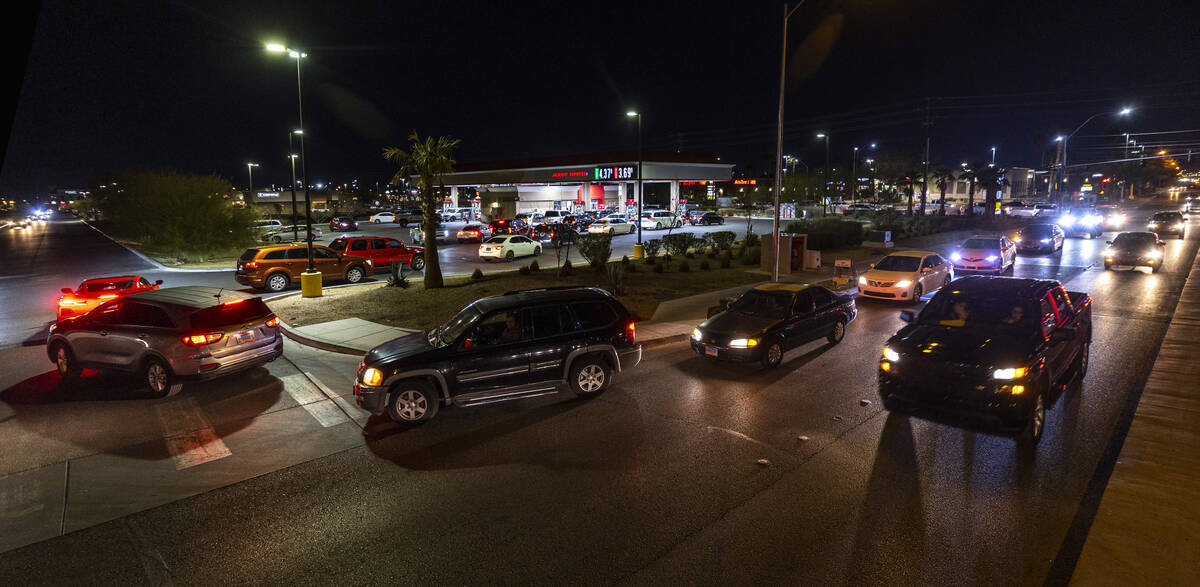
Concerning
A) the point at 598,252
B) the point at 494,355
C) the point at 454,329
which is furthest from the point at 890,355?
the point at 598,252

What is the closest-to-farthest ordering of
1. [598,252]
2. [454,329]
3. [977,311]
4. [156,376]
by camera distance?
[977,311]
[454,329]
[156,376]
[598,252]

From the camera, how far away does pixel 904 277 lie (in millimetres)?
18219

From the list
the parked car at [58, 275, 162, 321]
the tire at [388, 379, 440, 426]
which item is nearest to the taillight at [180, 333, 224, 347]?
the tire at [388, 379, 440, 426]

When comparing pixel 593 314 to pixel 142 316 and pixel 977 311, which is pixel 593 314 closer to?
pixel 977 311

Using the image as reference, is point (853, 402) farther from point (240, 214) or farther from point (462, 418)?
point (240, 214)

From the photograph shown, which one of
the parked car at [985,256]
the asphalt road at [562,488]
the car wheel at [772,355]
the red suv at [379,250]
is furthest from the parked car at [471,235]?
the car wheel at [772,355]

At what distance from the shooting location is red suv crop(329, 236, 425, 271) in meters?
25.3

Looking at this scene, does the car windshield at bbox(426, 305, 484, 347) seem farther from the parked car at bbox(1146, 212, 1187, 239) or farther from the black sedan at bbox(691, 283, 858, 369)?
the parked car at bbox(1146, 212, 1187, 239)

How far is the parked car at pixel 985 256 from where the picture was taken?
22.7m

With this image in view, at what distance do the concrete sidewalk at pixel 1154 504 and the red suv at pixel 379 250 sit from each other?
24.1 metres

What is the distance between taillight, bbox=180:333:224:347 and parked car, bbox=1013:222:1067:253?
3275cm

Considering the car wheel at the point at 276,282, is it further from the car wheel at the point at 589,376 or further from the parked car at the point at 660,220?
the parked car at the point at 660,220

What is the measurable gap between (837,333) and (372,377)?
9.51 meters

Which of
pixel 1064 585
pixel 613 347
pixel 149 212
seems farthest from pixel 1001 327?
pixel 149 212
